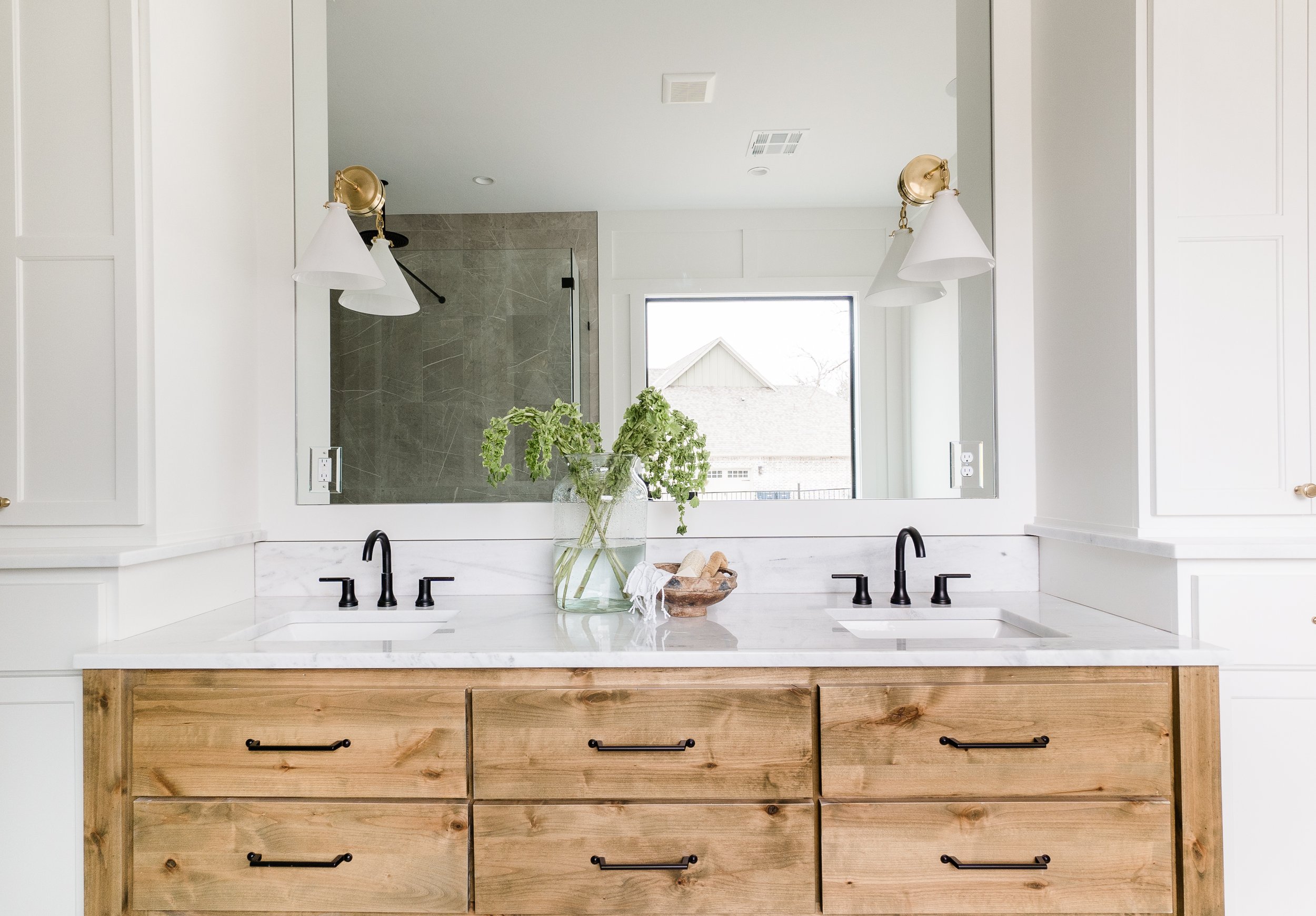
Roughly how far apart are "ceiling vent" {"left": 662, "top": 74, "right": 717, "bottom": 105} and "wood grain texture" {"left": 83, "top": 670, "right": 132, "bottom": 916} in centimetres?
175

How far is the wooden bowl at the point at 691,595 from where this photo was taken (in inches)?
60.7

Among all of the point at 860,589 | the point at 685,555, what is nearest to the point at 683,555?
the point at 685,555

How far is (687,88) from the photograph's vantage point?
183 cm

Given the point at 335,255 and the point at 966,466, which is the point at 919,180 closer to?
the point at 966,466

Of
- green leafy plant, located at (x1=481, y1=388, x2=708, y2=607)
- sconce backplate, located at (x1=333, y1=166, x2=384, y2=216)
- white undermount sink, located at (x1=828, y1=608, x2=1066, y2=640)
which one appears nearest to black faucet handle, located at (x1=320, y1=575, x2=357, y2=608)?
green leafy plant, located at (x1=481, y1=388, x2=708, y2=607)

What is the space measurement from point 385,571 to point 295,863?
0.66 m

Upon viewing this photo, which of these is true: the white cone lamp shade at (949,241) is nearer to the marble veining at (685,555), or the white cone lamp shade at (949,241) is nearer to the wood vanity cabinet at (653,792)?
the marble veining at (685,555)

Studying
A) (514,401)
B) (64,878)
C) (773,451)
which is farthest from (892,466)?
(64,878)

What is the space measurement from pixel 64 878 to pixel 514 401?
1279mm

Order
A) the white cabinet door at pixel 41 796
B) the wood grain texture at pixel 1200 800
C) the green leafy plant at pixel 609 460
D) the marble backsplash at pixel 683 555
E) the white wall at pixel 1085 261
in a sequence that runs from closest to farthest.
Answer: the wood grain texture at pixel 1200 800 < the white cabinet door at pixel 41 796 < the white wall at pixel 1085 261 < the green leafy plant at pixel 609 460 < the marble backsplash at pixel 683 555

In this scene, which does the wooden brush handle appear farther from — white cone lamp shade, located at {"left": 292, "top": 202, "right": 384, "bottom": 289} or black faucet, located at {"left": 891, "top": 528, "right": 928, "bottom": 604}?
white cone lamp shade, located at {"left": 292, "top": 202, "right": 384, "bottom": 289}

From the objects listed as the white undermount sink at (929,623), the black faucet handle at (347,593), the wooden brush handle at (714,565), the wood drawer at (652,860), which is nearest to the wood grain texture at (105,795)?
the black faucet handle at (347,593)

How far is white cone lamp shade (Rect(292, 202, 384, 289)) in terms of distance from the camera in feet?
5.31

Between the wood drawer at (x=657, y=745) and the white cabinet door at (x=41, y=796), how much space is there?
0.76 meters
